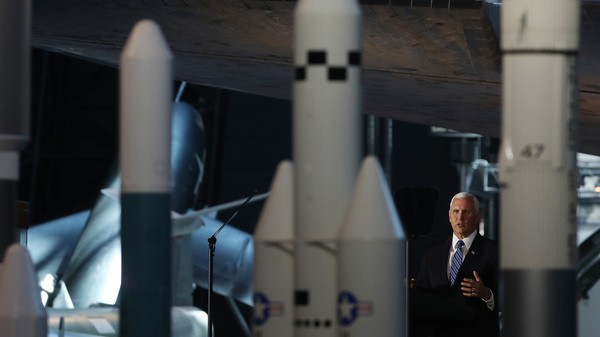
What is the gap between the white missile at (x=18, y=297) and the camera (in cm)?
738

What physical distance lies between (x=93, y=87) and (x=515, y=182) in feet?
61.2

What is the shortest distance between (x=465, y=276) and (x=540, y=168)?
7.21ft

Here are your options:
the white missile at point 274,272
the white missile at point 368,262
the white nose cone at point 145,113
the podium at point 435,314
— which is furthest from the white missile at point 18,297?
the podium at point 435,314

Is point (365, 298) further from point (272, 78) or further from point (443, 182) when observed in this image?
point (443, 182)

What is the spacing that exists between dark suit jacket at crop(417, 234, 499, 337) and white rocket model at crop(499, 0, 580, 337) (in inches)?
67.5

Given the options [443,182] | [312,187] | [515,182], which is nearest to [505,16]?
[515,182]

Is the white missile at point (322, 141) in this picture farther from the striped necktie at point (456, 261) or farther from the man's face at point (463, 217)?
the striped necktie at point (456, 261)

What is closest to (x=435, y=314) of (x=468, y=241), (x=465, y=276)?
(x=465, y=276)

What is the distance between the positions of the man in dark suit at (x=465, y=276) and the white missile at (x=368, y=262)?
1.63 meters

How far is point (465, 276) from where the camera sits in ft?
27.9

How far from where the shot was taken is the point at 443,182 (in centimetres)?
2289

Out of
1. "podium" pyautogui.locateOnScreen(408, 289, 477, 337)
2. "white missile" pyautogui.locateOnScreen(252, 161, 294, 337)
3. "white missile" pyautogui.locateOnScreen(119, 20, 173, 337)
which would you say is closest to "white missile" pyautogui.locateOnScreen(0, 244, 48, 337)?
"white missile" pyautogui.locateOnScreen(119, 20, 173, 337)

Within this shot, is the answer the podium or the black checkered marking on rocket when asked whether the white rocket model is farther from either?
the podium

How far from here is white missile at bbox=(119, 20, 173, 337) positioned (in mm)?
7168
